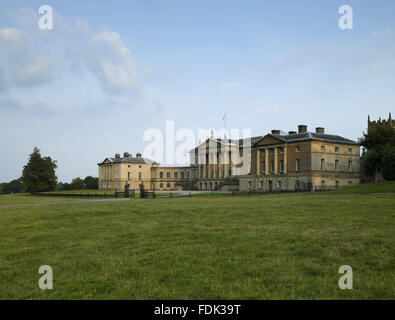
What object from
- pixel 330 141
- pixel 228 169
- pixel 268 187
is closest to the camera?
pixel 330 141

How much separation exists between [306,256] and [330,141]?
57335 mm

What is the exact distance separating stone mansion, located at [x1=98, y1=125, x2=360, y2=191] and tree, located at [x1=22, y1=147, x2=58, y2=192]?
31.7m

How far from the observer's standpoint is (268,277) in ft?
27.9

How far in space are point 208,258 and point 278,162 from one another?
198 feet

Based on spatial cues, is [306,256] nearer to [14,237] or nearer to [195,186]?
[14,237]

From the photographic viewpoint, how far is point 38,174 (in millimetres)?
88000

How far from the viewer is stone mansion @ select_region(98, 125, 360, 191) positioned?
61.8 m

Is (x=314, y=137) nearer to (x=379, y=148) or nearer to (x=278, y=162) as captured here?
(x=278, y=162)

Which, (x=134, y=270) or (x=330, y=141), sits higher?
(x=330, y=141)
